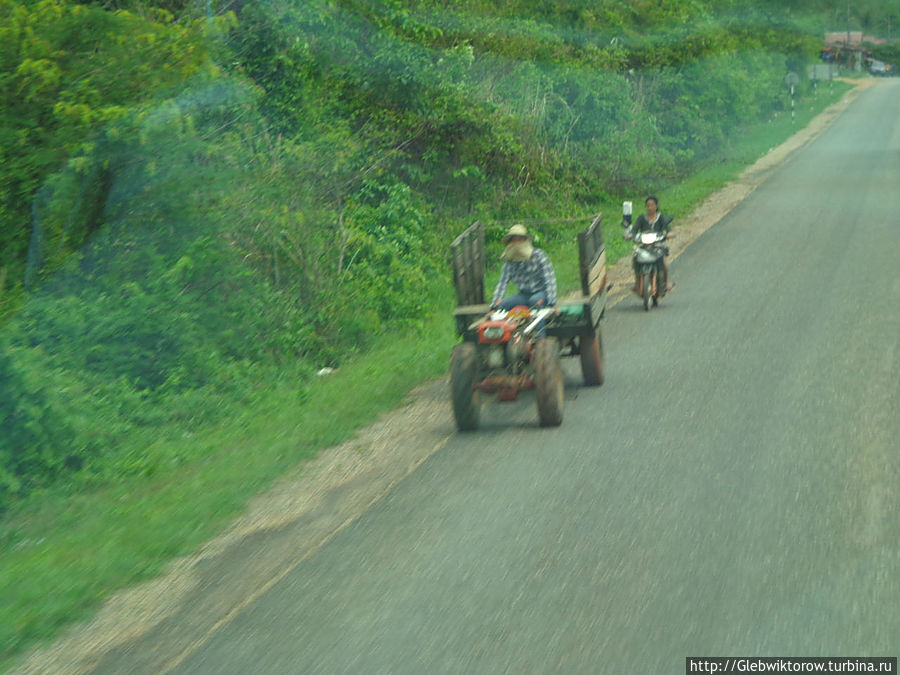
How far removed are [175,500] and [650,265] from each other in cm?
897

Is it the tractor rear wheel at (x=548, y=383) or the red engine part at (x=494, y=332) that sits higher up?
the red engine part at (x=494, y=332)

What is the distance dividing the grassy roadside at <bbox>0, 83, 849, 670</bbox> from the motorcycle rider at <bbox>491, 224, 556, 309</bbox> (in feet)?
5.74

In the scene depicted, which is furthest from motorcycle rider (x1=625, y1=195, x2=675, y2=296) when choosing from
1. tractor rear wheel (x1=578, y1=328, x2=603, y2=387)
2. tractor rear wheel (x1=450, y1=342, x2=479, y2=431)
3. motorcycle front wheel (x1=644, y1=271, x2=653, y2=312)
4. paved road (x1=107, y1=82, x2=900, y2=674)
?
tractor rear wheel (x1=450, y1=342, x2=479, y2=431)

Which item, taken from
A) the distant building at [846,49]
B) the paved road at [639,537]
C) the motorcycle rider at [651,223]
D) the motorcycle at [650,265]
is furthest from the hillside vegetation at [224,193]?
the distant building at [846,49]

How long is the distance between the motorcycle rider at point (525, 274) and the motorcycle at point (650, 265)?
4775 mm

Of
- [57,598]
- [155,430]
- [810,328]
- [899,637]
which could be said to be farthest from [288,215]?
[899,637]

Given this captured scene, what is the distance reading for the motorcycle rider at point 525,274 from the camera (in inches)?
444

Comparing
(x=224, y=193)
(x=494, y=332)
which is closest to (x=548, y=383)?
(x=494, y=332)

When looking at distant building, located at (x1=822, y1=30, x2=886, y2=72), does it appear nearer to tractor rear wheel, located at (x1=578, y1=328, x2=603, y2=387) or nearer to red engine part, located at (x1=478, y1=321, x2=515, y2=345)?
tractor rear wheel, located at (x1=578, y1=328, x2=603, y2=387)

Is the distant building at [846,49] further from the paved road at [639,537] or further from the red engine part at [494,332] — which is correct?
the red engine part at [494,332]

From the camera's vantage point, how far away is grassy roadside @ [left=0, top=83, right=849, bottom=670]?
7.21 m

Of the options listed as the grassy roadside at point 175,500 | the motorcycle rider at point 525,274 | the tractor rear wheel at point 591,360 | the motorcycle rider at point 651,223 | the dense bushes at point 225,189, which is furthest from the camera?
the motorcycle rider at point 651,223

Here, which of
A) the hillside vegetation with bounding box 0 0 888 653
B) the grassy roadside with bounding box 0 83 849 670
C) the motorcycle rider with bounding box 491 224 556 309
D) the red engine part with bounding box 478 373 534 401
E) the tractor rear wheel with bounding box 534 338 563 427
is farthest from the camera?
the hillside vegetation with bounding box 0 0 888 653

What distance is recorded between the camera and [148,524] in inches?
335
